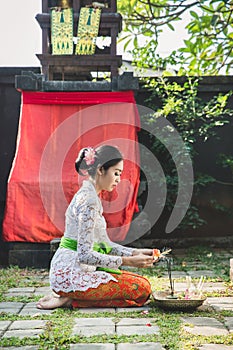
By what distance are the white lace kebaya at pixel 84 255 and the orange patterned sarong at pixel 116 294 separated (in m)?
0.04

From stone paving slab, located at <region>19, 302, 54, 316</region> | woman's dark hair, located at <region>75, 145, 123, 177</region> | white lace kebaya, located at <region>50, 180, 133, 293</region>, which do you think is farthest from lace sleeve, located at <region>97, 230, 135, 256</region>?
stone paving slab, located at <region>19, 302, 54, 316</region>

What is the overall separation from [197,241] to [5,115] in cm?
280

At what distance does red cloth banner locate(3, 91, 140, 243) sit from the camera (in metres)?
5.95

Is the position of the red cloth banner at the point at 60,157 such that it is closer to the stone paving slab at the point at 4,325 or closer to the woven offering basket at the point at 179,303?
the woven offering basket at the point at 179,303

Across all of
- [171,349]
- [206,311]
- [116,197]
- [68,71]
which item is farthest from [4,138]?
[171,349]

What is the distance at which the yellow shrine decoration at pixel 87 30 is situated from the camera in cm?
633

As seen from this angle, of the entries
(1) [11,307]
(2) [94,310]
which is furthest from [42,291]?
(2) [94,310]

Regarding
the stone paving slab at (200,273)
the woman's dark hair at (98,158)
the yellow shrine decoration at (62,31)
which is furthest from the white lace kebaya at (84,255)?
the yellow shrine decoration at (62,31)

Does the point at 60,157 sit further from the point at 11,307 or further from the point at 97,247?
the point at 11,307

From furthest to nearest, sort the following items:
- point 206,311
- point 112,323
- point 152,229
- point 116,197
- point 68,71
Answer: point 152,229 < point 68,71 < point 116,197 < point 206,311 < point 112,323

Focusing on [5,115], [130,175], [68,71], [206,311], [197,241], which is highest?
[68,71]

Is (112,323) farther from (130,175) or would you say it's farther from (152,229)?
(152,229)

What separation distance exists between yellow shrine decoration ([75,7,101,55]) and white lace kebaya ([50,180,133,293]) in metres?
2.78

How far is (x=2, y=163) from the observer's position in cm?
691
